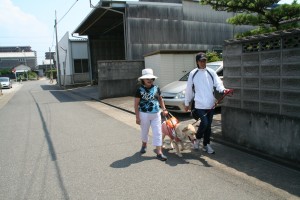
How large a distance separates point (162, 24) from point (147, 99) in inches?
622

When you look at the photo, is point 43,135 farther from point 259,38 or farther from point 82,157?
point 259,38

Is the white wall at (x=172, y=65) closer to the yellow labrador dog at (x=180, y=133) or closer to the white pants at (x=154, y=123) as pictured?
the yellow labrador dog at (x=180, y=133)

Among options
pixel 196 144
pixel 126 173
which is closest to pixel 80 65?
pixel 196 144

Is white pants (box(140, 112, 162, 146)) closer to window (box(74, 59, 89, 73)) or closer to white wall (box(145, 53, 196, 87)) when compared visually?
white wall (box(145, 53, 196, 87))

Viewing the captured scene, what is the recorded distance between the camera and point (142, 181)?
4.26 metres

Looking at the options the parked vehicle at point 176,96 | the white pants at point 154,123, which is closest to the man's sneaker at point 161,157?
the white pants at point 154,123

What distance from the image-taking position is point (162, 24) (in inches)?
787

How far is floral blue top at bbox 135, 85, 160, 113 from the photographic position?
17.1 feet

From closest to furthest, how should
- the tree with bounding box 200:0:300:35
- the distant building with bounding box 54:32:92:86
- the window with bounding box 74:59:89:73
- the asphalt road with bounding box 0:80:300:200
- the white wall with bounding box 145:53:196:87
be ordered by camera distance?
the asphalt road with bounding box 0:80:300:200, the tree with bounding box 200:0:300:35, the white wall with bounding box 145:53:196:87, the distant building with bounding box 54:32:92:86, the window with bounding box 74:59:89:73

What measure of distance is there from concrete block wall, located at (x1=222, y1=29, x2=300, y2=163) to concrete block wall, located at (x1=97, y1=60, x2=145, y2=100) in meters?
11.0

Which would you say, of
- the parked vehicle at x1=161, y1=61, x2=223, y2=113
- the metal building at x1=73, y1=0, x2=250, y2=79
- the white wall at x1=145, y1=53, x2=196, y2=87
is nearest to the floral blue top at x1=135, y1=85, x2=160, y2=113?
the parked vehicle at x1=161, y1=61, x2=223, y2=113

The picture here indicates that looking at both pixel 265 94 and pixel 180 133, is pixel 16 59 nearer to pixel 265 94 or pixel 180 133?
pixel 180 133

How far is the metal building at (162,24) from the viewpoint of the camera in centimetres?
1899

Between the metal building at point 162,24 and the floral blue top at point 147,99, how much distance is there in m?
13.8
